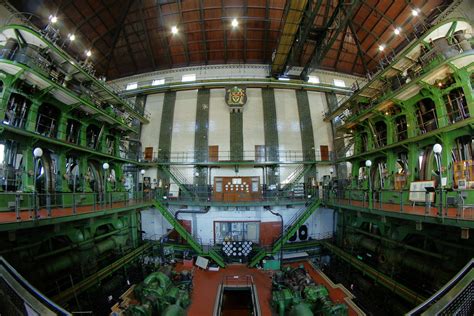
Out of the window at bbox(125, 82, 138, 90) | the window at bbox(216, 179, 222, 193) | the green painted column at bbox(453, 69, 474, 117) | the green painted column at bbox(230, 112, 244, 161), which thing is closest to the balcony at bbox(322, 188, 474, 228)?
the green painted column at bbox(453, 69, 474, 117)

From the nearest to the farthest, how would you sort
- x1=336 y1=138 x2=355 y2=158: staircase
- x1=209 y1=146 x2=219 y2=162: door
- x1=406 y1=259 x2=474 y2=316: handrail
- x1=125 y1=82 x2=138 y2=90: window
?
x1=406 y1=259 x2=474 y2=316: handrail < x1=209 y1=146 x2=219 y2=162: door < x1=336 y1=138 x2=355 y2=158: staircase < x1=125 y1=82 x2=138 y2=90: window

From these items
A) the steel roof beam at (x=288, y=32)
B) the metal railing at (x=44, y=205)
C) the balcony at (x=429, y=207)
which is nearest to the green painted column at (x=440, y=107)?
the balcony at (x=429, y=207)

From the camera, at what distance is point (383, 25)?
1806 centimetres

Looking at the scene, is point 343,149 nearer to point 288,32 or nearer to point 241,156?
point 241,156

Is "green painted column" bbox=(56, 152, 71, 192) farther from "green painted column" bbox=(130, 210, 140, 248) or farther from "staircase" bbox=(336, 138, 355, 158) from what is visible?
"staircase" bbox=(336, 138, 355, 158)

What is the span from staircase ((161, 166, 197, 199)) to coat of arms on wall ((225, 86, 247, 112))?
7.97 m

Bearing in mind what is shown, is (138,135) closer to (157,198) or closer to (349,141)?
(157,198)

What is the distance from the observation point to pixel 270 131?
1981cm

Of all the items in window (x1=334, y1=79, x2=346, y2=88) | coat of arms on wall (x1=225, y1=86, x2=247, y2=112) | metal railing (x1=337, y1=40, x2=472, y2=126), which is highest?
window (x1=334, y1=79, x2=346, y2=88)

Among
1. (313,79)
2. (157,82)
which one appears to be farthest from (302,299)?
(157,82)

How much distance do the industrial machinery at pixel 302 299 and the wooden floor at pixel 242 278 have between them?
2.58ft

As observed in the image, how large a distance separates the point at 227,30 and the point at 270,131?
10422 millimetres

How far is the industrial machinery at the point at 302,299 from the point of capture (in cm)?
851

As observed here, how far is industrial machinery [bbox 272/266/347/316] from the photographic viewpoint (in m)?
8.51
